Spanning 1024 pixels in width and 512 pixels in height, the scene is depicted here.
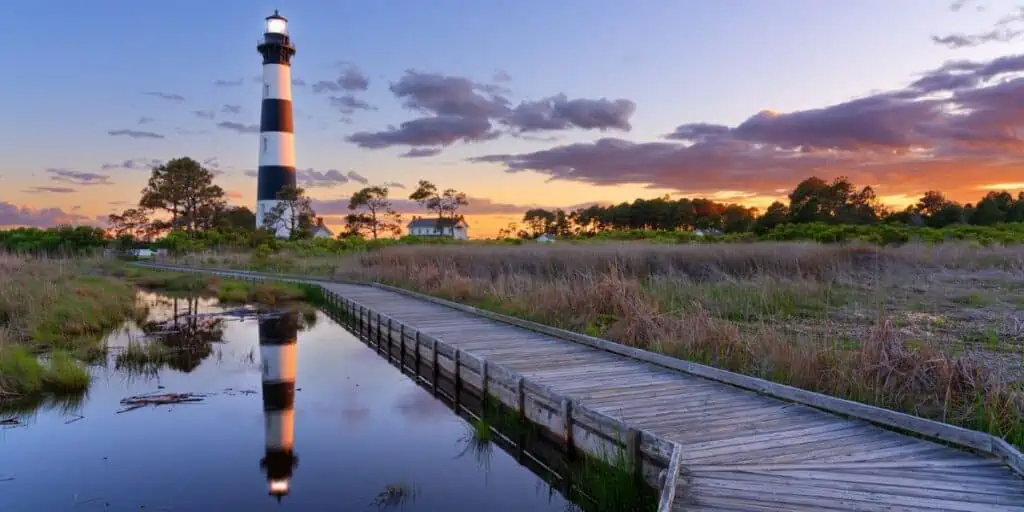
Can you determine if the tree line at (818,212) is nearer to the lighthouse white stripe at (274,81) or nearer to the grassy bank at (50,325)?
the lighthouse white stripe at (274,81)

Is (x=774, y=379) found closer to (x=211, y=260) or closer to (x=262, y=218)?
(x=211, y=260)

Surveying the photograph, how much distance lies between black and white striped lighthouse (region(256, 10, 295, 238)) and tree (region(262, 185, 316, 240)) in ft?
1.08

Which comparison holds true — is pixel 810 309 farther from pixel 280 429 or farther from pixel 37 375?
pixel 37 375

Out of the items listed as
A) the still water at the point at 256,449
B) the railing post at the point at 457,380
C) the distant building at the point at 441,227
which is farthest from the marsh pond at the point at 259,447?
the distant building at the point at 441,227

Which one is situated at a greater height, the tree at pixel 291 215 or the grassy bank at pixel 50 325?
the tree at pixel 291 215

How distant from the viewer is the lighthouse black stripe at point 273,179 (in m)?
35.4

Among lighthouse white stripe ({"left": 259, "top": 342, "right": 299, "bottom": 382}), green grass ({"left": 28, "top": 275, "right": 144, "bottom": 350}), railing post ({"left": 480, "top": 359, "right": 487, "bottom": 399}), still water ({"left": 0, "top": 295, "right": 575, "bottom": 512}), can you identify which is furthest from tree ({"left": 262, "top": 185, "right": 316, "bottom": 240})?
railing post ({"left": 480, "top": 359, "right": 487, "bottom": 399})

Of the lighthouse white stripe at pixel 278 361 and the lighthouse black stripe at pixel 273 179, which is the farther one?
the lighthouse black stripe at pixel 273 179

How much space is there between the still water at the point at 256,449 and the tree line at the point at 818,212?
3167cm

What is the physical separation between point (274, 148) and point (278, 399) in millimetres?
29503

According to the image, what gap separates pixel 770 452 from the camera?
420 centimetres

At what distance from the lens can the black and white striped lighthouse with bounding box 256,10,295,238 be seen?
34.7m

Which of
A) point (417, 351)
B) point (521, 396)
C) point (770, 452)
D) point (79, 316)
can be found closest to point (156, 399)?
point (417, 351)

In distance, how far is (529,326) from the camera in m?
9.47
